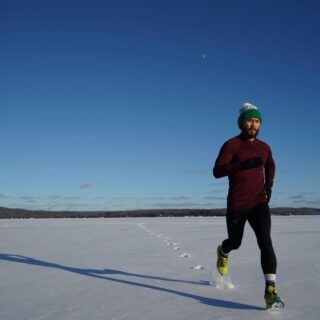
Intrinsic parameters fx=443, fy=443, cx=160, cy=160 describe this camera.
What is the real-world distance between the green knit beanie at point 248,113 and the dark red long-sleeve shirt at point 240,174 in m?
0.17

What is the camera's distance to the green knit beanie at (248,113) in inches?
148

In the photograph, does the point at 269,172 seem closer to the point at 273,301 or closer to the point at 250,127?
the point at 250,127

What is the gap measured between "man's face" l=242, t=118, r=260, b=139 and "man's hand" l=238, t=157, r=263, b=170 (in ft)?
0.71

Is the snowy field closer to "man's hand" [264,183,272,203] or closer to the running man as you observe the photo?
the running man

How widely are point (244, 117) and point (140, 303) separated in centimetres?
175

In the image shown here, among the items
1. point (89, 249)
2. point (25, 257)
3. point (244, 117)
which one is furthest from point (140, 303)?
point (89, 249)

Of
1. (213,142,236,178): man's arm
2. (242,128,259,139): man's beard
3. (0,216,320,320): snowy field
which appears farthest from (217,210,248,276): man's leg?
(242,128,259,139): man's beard

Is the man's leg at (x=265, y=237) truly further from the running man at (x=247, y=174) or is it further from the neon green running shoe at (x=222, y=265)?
the neon green running shoe at (x=222, y=265)

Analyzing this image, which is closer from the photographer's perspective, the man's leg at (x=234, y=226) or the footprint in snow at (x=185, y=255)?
the man's leg at (x=234, y=226)

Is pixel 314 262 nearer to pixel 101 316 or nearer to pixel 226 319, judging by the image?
pixel 226 319

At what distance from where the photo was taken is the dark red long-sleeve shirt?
3717 mm

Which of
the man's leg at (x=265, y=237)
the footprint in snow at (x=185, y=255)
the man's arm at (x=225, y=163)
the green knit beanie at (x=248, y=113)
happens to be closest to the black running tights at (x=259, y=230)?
the man's leg at (x=265, y=237)

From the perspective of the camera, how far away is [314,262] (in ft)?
18.5

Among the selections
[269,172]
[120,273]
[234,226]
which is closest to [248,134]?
[269,172]
